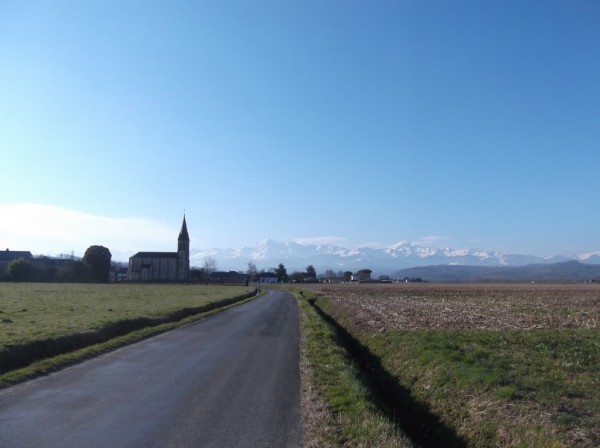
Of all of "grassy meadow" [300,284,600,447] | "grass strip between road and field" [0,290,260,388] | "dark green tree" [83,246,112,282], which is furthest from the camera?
"dark green tree" [83,246,112,282]

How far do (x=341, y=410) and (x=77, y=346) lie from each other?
1148cm

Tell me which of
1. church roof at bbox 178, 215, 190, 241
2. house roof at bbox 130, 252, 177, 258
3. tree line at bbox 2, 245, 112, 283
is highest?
church roof at bbox 178, 215, 190, 241

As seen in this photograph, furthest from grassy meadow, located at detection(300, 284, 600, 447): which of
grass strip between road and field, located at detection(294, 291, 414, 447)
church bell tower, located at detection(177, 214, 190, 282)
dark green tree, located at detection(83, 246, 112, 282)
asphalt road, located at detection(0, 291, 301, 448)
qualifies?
church bell tower, located at detection(177, 214, 190, 282)

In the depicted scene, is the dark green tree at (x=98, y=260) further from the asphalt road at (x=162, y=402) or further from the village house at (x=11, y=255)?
the asphalt road at (x=162, y=402)

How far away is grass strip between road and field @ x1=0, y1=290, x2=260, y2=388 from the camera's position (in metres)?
13.6

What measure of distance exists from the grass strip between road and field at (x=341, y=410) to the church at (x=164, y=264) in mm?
144009

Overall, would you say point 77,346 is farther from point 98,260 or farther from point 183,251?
point 183,251

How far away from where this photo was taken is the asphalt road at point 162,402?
26.7 feet

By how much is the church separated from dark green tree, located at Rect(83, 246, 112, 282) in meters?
34.8

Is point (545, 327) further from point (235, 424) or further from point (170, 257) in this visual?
point (170, 257)

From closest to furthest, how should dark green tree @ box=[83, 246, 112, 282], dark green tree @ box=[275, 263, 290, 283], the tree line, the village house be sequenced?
the tree line → dark green tree @ box=[83, 246, 112, 282] → the village house → dark green tree @ box=[275, 263, 290, 283]

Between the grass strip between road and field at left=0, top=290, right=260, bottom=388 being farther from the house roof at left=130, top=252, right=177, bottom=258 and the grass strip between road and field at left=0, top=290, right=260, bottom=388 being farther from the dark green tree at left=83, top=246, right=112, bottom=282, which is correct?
the house roof at left=130, top=252, right=177, bottom=258

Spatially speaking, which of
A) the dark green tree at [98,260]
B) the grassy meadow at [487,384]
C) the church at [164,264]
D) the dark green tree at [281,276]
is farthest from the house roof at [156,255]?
the grassy meadow at [487,384]

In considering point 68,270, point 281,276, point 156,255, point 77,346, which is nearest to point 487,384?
point 77,346
